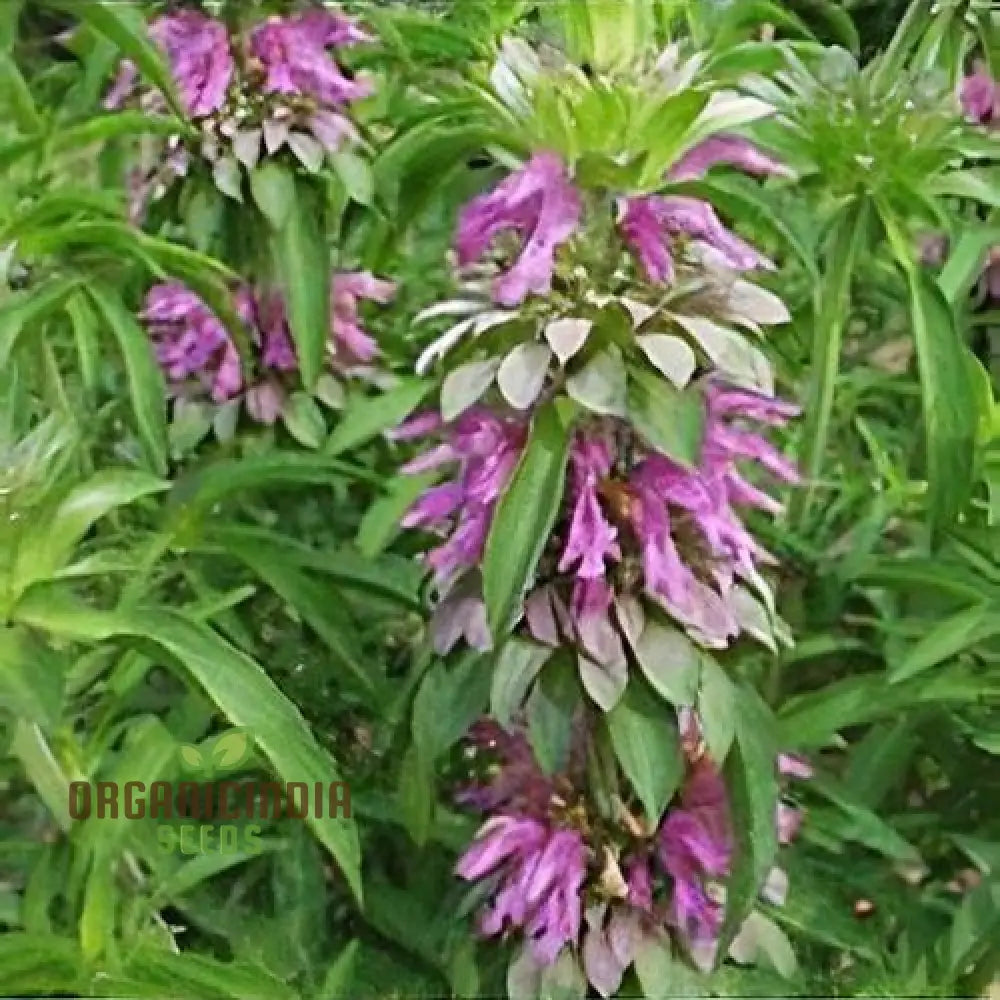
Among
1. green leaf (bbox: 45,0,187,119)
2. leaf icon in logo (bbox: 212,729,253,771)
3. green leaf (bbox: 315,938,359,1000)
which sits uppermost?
green leaf (bbox: 45,0,187,119)

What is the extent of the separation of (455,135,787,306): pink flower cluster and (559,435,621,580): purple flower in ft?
0.26

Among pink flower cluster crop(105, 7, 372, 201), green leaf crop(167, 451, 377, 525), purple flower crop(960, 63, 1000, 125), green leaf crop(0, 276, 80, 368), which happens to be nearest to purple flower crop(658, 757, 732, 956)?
green leaf crop(167, 451, 377, 525)

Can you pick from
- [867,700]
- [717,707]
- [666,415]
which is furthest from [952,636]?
[666,415]

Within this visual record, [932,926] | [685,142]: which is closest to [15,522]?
[685,142]

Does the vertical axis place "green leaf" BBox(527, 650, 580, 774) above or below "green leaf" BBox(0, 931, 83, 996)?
above

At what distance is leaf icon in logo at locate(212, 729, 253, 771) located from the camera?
1038 millimetres

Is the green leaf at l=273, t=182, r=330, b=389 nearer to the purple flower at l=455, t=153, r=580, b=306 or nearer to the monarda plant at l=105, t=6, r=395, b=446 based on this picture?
the monarda plant at l=105, t=6, r=395, b=446

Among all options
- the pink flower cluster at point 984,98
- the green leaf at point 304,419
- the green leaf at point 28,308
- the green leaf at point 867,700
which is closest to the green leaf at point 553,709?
the green leaf at point 867,700

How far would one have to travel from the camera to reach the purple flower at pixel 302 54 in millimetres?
1220

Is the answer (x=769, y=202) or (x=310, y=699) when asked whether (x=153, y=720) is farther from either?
(x=769, y=202)

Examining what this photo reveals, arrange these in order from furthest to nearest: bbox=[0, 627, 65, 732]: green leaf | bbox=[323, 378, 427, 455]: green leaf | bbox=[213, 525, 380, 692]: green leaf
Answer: bbox=[323, 378, 427, 455]: green leaf → bbox=[213, 525, 380, 692]: green leaf → bbox=[0, 627, 65, 732]: green leaf

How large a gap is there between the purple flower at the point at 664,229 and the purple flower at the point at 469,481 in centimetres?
10

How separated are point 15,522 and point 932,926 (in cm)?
69

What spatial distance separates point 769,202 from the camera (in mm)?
1040
